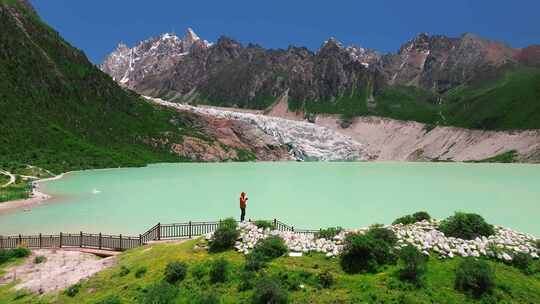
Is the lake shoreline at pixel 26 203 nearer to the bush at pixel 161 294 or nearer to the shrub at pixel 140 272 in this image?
the shrub at pixel 140 272

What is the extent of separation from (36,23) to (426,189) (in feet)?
520

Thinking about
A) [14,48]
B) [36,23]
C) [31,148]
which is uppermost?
A: [36,23]

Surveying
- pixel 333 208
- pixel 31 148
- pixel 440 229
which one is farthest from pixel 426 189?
pixel 31 148

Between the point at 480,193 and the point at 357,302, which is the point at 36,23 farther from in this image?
the point at 357,302

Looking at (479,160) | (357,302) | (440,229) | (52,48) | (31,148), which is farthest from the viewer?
(479,160)

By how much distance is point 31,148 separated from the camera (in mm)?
108312

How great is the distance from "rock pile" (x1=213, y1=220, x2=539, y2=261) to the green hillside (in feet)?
260

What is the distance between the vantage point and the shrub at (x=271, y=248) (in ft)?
72.3

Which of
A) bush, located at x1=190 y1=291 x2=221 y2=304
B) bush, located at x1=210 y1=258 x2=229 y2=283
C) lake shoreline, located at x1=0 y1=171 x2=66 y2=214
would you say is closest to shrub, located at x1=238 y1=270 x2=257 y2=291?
bush, located at x1=210 y1=258 x2=229 y2=283

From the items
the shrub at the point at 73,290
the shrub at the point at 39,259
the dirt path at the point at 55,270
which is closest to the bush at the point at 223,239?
the dirt path at the point at 55,270

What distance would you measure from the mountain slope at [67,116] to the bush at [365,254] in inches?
3265

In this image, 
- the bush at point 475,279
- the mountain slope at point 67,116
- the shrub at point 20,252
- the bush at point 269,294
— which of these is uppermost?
the mountain slope at point 67,116

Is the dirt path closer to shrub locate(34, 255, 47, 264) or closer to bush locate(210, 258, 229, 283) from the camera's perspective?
shrub locate(34, 255, 47, 264)

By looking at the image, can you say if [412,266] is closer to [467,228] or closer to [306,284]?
[306,284]
